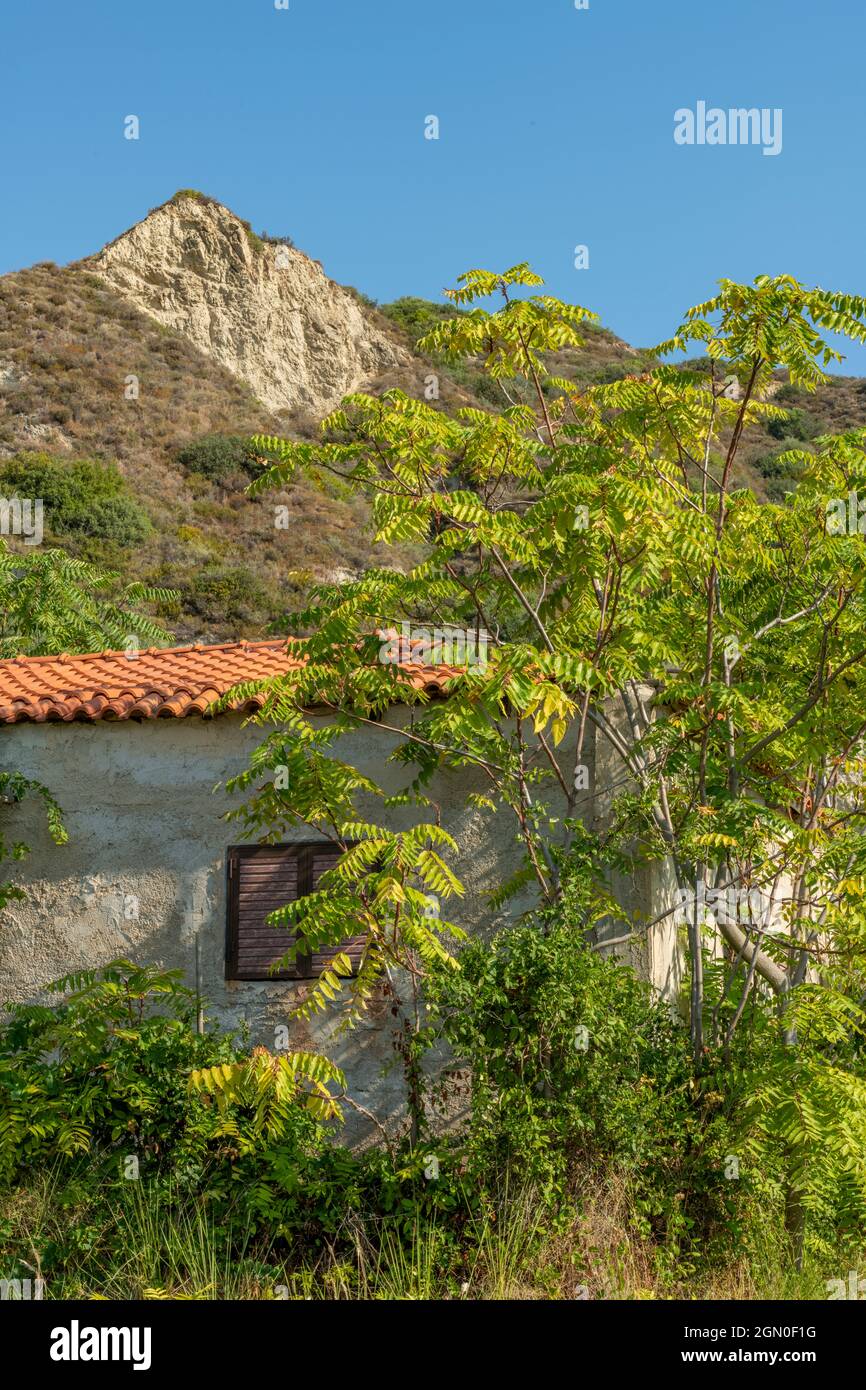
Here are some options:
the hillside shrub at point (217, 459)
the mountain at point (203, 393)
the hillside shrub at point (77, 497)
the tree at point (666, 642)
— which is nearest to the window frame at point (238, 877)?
the tree at point (666, 642)

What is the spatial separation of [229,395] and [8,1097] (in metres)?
37.7

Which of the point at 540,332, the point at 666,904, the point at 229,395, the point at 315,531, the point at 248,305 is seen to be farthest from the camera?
the point at 248,305

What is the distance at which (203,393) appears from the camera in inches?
1678

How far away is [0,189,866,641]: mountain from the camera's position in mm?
32281

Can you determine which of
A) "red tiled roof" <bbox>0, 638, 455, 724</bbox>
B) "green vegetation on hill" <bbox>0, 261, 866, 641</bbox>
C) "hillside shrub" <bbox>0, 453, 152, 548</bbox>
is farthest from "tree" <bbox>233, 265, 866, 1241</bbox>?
"hillside shrub" <bbox>0, 453, 152, 548</bbox>

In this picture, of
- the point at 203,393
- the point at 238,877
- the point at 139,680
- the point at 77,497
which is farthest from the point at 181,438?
the point at 238,877

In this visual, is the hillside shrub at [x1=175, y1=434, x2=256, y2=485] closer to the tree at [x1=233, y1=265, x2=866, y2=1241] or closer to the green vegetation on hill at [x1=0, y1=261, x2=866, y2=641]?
the green vegetation on hill at [x1=0, y1=261, x2=866, y2=641]

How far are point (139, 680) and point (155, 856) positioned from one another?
5.78 feet

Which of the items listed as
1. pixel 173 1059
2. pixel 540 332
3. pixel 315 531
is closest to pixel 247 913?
pixel 173 1059
